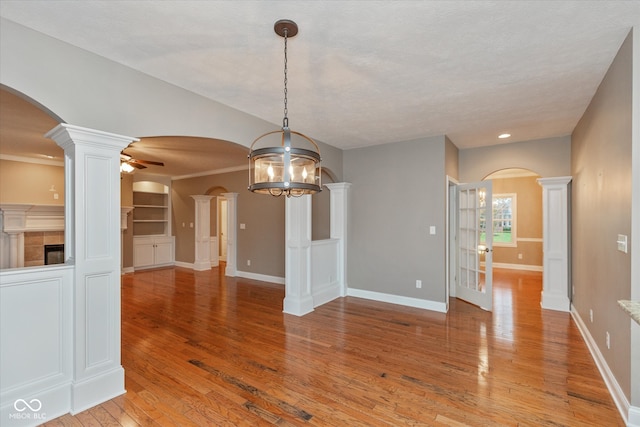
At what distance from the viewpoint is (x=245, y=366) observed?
2.77 meters

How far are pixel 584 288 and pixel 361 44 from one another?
3.73m

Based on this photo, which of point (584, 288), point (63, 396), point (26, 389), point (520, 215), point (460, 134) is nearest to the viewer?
point (26, 389)

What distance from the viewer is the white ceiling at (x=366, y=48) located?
5.80 ft

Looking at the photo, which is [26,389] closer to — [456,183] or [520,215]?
[456,183]

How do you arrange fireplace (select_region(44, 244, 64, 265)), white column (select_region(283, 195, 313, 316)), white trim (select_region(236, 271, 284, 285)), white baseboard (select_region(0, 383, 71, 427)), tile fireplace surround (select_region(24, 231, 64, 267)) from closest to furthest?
1. white baseboard (select_region(0, 383, 71, 427))
2. white column (select_region(283, 195, 313, 316))
3. tile fireplace surround (select_region(24, 231, 64, 267))
4. fireplace (select_region(44, 244, 64, 265))
5. white trim (select_region(236, 271, 284, 285))

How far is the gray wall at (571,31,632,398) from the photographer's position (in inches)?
81.1

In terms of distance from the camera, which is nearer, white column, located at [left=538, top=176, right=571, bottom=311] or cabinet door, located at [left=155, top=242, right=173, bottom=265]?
white column, located at [left=538, top=176, right=571, bottom=311]

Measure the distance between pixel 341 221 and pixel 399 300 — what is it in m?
1.61

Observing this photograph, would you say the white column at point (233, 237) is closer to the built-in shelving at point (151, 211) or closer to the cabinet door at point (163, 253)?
the cabinet door at point (163, 253)

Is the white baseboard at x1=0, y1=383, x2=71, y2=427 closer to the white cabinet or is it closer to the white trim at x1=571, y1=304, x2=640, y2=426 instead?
the white trim at x1=571, y1=304, x2=640, y2=426

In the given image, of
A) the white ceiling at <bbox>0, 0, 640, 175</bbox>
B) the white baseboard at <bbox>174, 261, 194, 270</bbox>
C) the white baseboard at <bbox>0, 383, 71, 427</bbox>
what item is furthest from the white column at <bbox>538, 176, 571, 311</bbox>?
the white baseboard at <bbox>174, 261, 194, 270</bbox>

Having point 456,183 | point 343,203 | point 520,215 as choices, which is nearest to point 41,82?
point 343,203

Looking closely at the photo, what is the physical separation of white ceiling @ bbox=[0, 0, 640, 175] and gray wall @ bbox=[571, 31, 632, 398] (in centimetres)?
25

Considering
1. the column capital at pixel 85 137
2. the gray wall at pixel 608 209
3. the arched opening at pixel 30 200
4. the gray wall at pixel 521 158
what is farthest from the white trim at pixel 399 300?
the arched opening at pixel 30 200
